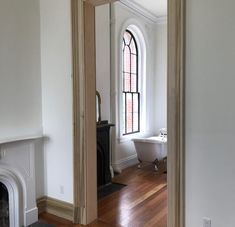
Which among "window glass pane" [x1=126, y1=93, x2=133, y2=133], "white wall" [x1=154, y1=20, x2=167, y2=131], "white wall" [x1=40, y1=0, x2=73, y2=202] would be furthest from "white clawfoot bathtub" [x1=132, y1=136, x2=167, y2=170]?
"white wall" [x1=40, y1=0, x2=73, y2=202]

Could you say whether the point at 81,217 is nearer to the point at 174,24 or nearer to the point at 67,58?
the point at 67,58

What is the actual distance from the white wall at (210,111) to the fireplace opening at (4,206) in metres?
2.01

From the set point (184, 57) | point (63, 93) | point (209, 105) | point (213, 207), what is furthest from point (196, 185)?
point (63, 93)

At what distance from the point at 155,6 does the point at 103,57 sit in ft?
6.24

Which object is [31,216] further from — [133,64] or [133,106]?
[133,64]

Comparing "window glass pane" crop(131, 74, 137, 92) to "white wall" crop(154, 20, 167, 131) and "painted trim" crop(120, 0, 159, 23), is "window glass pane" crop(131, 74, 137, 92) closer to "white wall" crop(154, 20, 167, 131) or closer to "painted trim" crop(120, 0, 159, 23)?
"white wall" crop(154, 20, 167, 131)

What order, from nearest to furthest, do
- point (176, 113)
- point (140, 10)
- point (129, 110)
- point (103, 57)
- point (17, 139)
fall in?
1. point (176, 113)
2. point (17, 139)
3. point (103, 57)
4. point (140, 10)
5. point (129, 110)

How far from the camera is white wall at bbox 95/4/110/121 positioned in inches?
179

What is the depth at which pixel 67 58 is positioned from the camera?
10.1 ft

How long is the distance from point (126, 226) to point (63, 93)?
1.69m

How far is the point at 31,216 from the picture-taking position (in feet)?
10.1

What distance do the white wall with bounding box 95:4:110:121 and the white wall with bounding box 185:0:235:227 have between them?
8.22 feet

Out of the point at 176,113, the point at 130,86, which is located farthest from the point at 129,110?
the point at 176,113

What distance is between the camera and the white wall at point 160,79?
6.49 m
